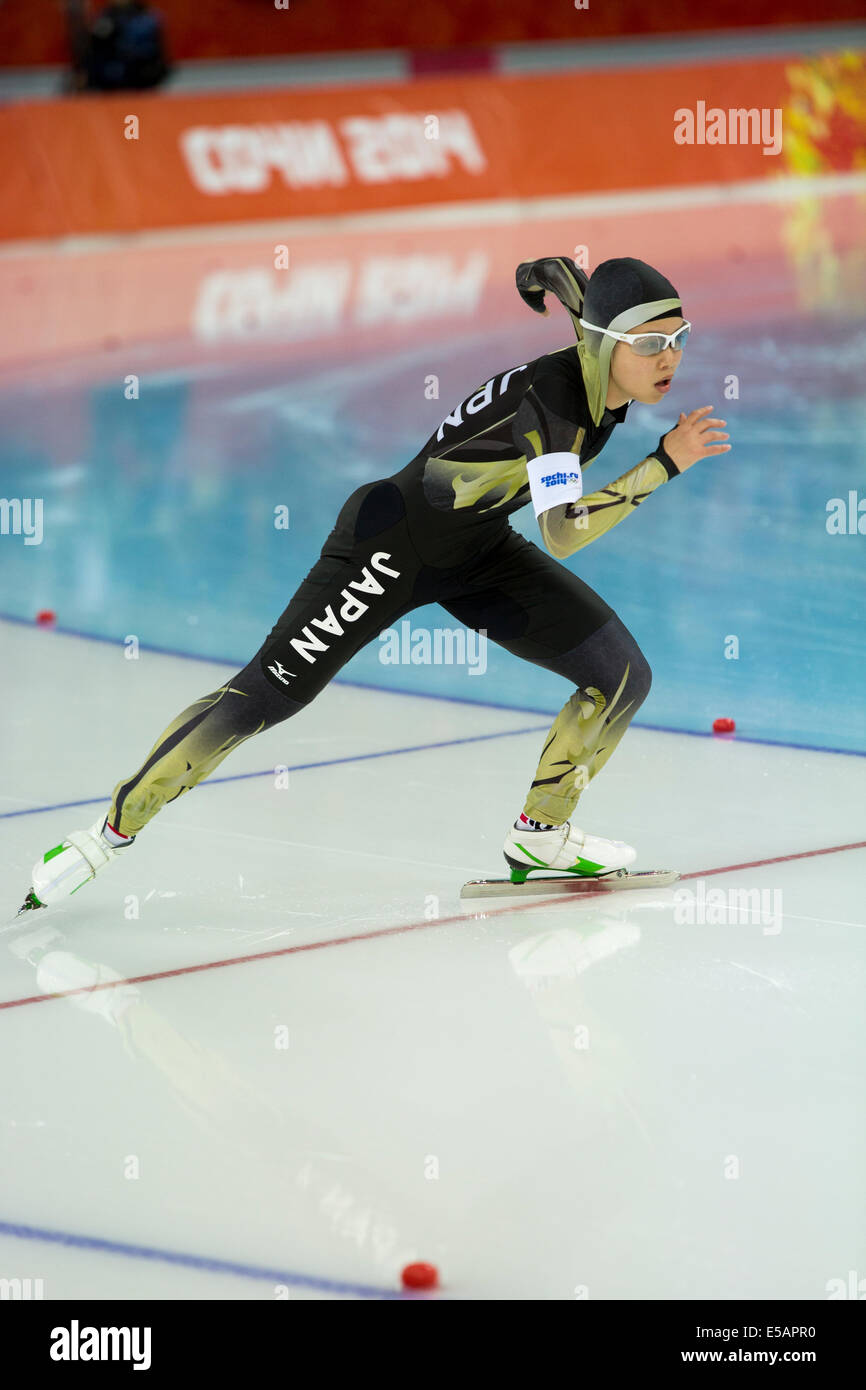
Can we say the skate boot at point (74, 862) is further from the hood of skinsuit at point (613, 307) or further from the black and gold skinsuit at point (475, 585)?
the hood of skinsuit at point (613, 307)

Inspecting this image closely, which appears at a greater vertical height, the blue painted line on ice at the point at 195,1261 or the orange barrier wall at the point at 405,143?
the orange barrier wall at the point at 405,143

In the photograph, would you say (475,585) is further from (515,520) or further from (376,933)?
(515,520)

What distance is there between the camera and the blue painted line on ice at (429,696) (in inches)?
239

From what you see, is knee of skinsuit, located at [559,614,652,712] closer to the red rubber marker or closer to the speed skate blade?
the speed skate blade

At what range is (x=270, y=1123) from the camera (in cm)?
353

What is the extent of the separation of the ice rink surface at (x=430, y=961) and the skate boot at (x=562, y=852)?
0.12 meters

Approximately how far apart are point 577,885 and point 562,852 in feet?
0.30

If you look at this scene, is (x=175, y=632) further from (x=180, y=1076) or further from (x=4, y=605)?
(x=180, y=1076)

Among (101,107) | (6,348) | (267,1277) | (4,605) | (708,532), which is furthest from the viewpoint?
(101,107)

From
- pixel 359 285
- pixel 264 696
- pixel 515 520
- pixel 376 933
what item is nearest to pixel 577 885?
pixel 376 933

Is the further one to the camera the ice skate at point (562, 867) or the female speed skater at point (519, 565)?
the ice skate at point (562, 867)

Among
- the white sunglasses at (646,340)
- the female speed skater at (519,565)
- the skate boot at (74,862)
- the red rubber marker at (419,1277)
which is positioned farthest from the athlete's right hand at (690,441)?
the red rubber marker at (419,1277)

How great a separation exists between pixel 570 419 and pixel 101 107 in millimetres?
15265

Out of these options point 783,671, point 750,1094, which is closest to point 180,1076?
point 750,1094
